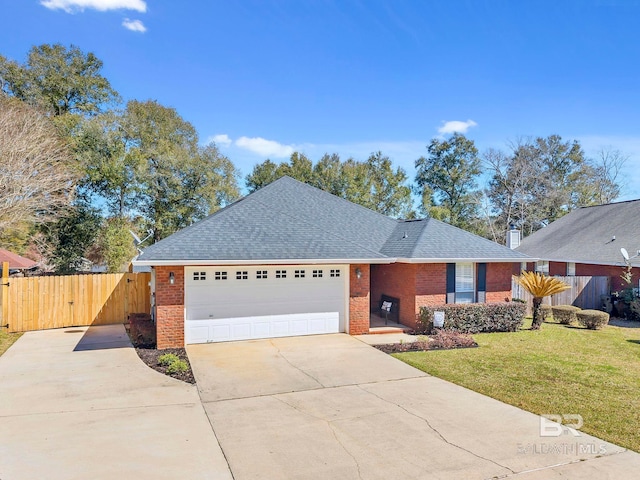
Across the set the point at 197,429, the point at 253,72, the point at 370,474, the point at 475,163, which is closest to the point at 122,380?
the point at 197,429

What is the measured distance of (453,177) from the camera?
41.5 m

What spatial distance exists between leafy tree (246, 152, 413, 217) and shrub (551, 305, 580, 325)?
22.0 metres

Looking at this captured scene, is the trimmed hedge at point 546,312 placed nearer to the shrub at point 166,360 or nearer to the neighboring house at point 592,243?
the neighboring house at point 592,243

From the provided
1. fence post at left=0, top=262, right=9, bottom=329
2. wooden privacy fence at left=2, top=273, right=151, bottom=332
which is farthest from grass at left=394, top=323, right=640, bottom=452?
fence post at left=0, top=262, right=9, bottom=329

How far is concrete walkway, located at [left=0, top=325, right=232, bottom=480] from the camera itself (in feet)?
16.8

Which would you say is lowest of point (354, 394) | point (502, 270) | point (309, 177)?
point (354, 394)

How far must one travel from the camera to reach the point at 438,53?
17047mm

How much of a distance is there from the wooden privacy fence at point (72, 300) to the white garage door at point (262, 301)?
5001 millimetres

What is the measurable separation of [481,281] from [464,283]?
29.1 inches

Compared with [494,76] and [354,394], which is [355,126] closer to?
[494,76]

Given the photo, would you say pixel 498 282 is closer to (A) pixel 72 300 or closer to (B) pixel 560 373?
(B) pixel 560 373

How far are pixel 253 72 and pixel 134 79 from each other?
22.7 ft

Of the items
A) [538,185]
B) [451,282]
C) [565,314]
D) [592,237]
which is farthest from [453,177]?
[451,282]

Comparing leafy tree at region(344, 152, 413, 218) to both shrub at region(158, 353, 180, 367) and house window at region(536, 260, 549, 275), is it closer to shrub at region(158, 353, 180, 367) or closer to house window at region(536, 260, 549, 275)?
house window at region(536, 260, 549, 275)
